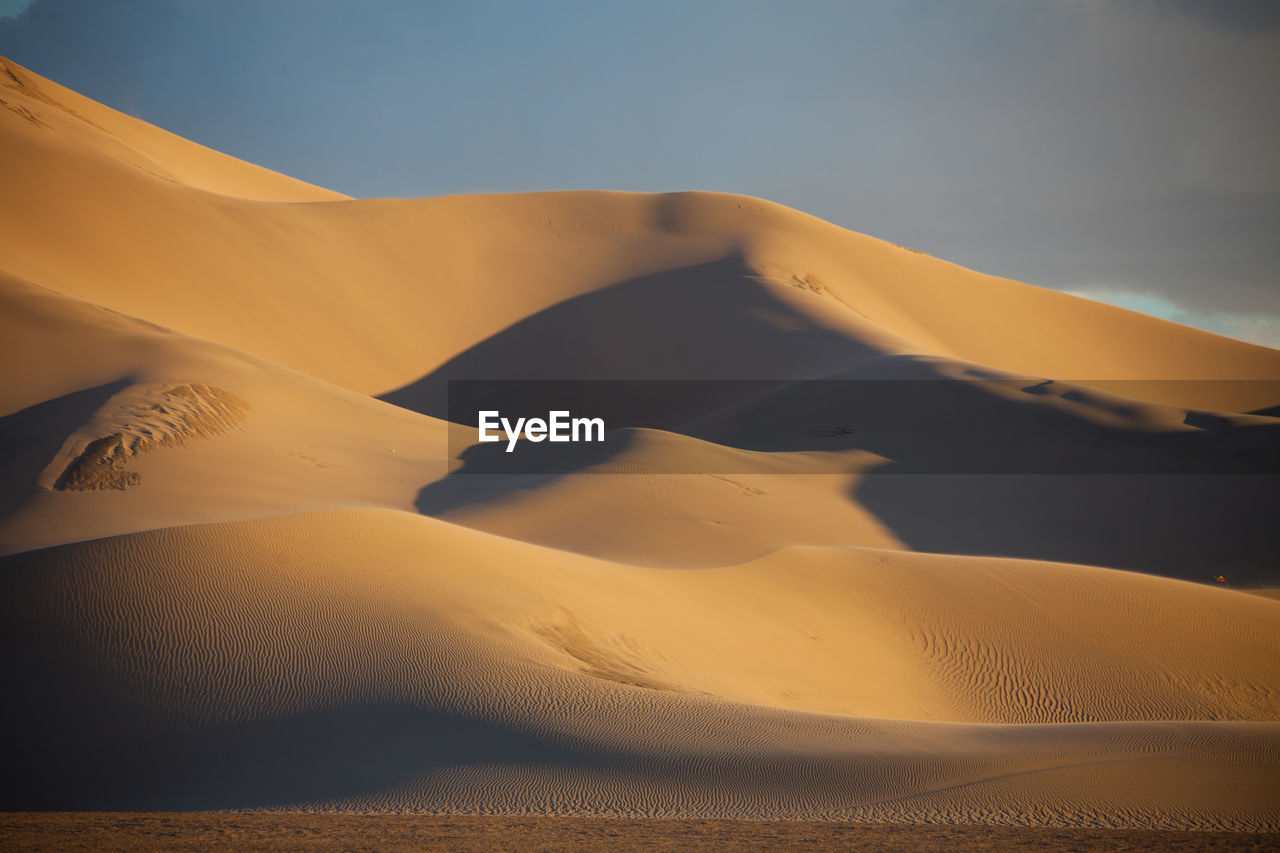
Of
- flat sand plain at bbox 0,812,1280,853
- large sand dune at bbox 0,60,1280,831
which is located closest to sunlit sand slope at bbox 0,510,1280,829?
large sand dune at bbox 0,60,1280,831

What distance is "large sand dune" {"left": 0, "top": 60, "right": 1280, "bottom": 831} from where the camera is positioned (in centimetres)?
677

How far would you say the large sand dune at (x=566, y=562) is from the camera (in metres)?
6.77

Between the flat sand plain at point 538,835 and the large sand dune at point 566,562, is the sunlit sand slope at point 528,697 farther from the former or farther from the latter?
the flat sand plain at point 538,835

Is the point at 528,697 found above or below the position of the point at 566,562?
below

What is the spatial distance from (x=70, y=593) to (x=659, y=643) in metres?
5.48

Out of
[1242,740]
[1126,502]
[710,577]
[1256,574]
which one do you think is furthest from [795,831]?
[1126,502]

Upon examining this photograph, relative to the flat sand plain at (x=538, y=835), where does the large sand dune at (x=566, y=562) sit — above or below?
above

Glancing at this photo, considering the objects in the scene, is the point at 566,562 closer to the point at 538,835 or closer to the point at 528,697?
the point at 528,697

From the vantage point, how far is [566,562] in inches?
485

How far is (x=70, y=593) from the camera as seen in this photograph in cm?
854

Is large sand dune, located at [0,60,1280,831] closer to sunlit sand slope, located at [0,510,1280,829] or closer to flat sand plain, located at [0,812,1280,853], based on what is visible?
sunlit sand slope, located at [0,510,1280,829]

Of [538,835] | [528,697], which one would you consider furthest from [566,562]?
[538,835]

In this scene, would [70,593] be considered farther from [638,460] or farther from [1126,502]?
[1126,502]

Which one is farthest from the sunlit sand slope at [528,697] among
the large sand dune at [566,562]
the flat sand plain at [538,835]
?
the flat sand plain at [538,835]
